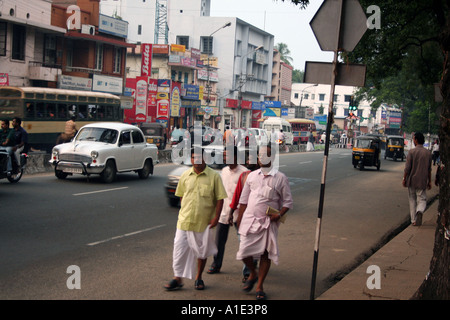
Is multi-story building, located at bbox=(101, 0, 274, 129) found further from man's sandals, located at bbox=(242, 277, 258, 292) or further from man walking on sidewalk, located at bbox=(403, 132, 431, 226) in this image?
man's sandals, located at bbox=(242, 277, 258, 292)

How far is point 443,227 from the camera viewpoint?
17.9ft

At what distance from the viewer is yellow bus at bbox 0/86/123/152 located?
26234mm

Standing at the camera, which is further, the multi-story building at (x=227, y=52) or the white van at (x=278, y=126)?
the multi-story building at (x=227, y=52)

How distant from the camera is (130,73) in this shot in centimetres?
6062

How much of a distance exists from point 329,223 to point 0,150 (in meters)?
8.80

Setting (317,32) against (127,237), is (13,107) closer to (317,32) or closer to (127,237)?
(127,237)

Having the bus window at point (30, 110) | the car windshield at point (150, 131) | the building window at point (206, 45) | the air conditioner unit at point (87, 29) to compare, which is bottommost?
the car windshield at point (150, 131)

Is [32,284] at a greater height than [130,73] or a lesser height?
lesser

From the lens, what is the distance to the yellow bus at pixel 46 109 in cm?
2623

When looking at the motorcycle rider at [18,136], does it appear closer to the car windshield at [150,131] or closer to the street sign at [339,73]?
the street sign at [339,73]

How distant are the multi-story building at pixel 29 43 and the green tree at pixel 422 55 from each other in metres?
21.8

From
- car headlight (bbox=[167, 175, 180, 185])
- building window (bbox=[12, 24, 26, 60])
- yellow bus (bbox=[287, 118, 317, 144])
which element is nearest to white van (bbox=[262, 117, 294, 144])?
yellow bus (bbox=[287, 118, 317, 144])

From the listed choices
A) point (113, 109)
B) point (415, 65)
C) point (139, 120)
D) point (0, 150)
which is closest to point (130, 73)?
point (139, 120)

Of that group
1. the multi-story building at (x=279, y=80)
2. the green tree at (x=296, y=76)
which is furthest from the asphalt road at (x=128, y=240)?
the green tree at (x=296, y=76)
